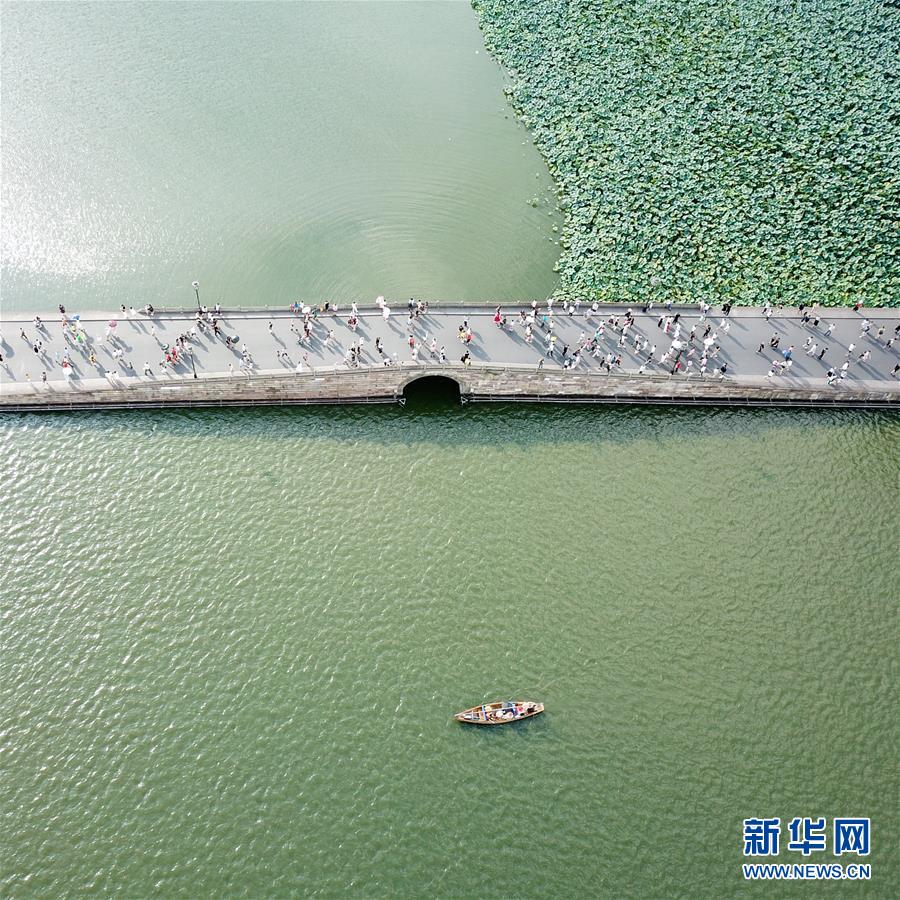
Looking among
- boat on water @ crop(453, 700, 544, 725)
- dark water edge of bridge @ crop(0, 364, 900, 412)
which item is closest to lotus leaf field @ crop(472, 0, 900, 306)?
dark water edge of bridge @ crop(0, 364, 900, 412)

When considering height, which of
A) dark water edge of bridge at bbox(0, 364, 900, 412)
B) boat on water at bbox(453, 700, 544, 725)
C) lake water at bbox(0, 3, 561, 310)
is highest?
lake water at bbox(0, 3, 561, 310)

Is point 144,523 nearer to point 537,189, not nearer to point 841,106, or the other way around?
point 537,189

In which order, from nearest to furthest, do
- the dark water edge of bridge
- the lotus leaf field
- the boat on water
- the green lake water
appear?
the green lake water → the boat on water → the dark water edge of bridge → the lotus leaf field

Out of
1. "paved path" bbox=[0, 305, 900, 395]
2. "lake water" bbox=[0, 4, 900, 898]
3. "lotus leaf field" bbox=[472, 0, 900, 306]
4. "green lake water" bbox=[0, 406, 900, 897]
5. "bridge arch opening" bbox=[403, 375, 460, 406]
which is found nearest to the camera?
"green lake water" bbox=[0, 406, 900, 897]

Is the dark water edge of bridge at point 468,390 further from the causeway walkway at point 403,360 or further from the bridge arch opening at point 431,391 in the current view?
the bridge arch opening at point 431,391

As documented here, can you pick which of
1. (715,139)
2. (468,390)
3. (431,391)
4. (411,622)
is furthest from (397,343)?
(715,139)

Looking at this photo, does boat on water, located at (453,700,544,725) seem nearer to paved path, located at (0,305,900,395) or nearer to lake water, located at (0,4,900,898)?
lake water, located at (0,4,900,898)

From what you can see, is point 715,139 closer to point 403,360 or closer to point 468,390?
point 468,390
